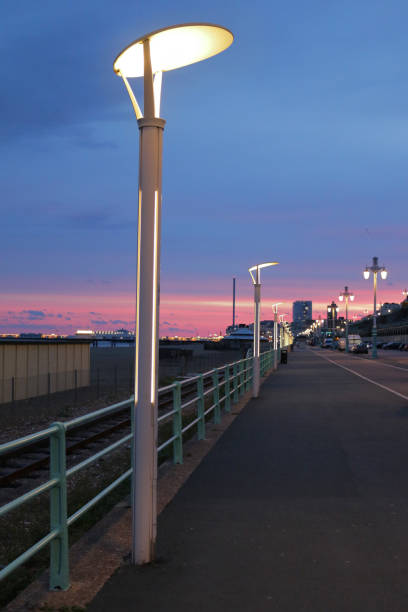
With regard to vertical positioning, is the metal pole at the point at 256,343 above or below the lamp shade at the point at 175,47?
below

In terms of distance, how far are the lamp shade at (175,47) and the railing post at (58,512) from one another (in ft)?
10.7

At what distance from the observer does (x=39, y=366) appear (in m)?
34.2

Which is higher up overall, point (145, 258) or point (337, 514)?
point (145, 258)

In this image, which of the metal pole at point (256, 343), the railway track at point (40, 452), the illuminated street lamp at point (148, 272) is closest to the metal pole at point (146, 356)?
the illuminated street lamp at point (148, 272)

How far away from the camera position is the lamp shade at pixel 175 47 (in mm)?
5559

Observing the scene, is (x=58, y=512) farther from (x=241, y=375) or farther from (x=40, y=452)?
(x=241, y=375)

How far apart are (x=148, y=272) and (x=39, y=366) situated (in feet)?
97.9

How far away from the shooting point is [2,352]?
30.3 meters

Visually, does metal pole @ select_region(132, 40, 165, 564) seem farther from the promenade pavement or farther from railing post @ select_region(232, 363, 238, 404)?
railing post @ select_region(232, 363, 238, 404)

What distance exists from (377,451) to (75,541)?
20.1ft

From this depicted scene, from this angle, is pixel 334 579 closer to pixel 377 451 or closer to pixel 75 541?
pixel 75 541

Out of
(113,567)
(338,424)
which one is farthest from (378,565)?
(338,424)

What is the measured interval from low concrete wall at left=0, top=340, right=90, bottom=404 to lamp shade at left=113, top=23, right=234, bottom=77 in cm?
2135

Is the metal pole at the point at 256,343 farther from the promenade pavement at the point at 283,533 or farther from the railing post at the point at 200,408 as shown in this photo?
the railing post at the point at 200,408
